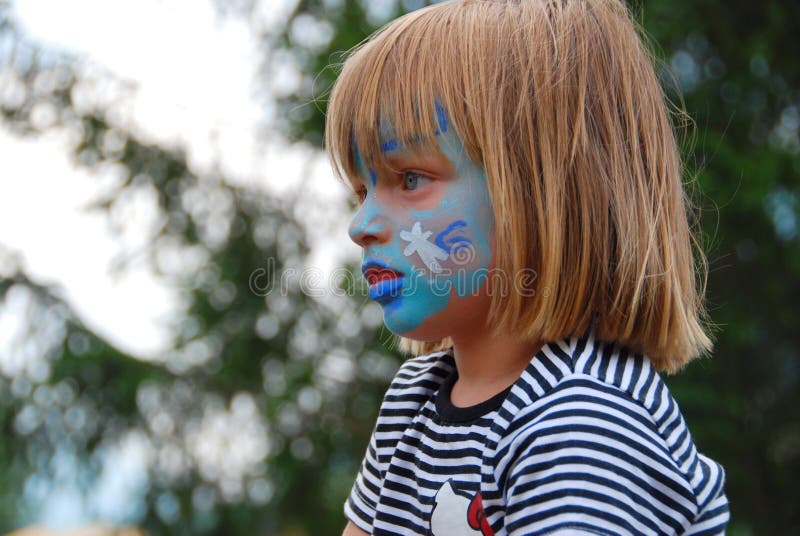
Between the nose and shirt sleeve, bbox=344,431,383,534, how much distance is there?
0.43m

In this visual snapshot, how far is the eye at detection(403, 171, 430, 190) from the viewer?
143 centimetres

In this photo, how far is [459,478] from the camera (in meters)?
1.37

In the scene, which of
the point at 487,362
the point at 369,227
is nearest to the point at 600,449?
the point at 487,362

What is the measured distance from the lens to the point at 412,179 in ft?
4.72

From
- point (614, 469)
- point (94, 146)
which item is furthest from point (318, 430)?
point (614, 469)

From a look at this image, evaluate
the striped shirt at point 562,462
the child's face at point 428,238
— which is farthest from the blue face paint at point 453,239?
the striped shirt at point 562,462

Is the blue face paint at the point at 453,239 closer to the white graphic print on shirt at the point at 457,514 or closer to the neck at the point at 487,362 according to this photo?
the neck at the point at 487,362

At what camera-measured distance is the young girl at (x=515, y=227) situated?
1.33 meters

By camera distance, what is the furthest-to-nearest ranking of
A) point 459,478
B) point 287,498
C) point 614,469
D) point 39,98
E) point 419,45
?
point 287,498, point 39,98, point 419,45, point 459,478, point 614,469

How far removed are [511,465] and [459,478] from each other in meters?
0.16

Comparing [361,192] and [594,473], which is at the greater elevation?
[361,192]

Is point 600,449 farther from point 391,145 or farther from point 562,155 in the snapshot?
point 391,145

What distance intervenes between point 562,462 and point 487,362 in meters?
0.37

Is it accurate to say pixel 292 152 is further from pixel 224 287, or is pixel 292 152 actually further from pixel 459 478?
pixel 459 478
